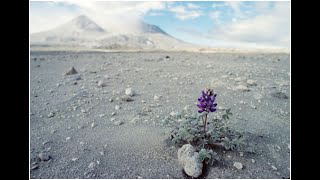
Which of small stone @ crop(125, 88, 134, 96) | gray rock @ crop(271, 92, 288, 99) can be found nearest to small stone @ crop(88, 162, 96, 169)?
small stone @ crop(125, 88, 134, 96)

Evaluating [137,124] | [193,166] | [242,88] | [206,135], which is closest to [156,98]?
[137,124]

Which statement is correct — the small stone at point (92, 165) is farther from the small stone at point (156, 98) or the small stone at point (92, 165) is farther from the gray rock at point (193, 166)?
the small stone at point (156, 98)

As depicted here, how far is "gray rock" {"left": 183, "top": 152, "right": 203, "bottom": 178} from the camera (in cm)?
308

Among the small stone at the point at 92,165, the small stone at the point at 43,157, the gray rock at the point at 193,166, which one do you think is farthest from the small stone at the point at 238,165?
the small stone at the point at 43,157

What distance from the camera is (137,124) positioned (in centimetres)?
445

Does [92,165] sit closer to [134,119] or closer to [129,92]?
[134,119]

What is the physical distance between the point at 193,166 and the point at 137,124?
1542 mm

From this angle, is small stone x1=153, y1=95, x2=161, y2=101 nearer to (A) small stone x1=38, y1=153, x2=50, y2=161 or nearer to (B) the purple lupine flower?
(B) the purple lupine flower

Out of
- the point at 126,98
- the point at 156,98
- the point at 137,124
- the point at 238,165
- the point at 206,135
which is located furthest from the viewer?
A: the point at 156,98

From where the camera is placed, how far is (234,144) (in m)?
3.56

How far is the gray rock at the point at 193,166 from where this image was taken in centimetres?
308

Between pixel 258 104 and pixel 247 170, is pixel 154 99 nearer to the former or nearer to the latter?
pixel 258 104
